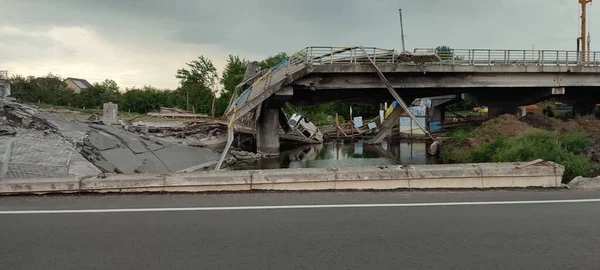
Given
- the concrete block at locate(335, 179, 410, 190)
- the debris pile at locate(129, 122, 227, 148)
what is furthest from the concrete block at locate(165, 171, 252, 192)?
the debris pile at locate(129, 122, 227, 148)

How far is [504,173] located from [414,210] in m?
2.70

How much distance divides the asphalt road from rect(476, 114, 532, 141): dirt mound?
18.8 meters

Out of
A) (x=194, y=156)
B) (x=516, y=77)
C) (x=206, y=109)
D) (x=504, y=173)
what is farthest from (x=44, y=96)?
(x=504, y=173)

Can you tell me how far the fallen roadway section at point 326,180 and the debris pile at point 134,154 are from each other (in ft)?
27.3

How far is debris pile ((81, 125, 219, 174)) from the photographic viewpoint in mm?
16172

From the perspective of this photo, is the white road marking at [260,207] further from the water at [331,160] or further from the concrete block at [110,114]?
the concrete block at [110,114]

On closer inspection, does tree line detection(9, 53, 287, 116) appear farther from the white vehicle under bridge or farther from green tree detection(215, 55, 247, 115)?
the white vehicle under bridge

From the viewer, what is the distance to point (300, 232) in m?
4.92

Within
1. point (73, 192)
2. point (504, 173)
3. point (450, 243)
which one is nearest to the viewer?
point (450, 243)

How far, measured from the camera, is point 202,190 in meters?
7.29

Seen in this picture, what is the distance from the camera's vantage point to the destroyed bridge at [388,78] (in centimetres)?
2673

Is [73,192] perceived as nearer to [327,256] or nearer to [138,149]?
[327,256]

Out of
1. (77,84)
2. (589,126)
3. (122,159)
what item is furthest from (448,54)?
(77,84)

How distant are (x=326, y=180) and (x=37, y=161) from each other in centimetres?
923
